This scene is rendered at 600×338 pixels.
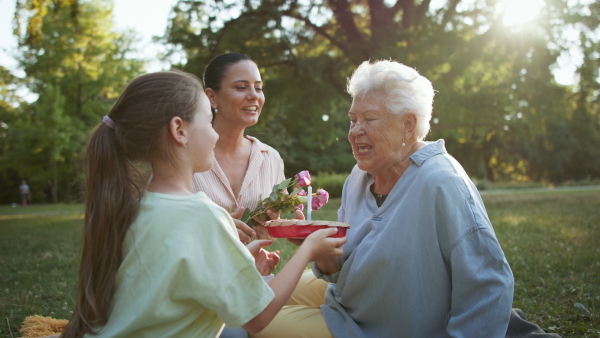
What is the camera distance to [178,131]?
2.13m

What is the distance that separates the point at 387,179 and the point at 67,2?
9618 millimetres

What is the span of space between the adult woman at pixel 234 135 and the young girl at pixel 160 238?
57.5 inches

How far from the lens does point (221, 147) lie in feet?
12.7

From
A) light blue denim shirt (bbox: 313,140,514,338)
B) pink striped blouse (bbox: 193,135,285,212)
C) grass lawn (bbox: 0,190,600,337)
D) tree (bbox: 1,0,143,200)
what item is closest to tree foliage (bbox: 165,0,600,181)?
grass lawn (bbox: 0,190,600,337)

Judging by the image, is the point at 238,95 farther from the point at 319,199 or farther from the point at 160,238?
the point at 160,238

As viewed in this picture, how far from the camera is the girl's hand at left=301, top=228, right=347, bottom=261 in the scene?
2.36 metres

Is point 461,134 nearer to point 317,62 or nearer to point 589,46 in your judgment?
point 589,46

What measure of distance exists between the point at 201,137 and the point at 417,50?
36.9ft

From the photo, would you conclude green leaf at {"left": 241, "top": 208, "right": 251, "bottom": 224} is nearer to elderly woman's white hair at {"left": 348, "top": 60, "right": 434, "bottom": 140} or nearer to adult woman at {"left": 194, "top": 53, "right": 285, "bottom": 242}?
adult woman at {"left": 194, "top": 53, "right": 285, "bottom": 242}

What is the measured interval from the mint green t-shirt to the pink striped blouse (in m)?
1.52

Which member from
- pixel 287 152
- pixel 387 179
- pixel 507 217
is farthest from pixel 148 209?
pixel 287 152

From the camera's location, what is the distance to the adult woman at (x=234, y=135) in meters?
3.71

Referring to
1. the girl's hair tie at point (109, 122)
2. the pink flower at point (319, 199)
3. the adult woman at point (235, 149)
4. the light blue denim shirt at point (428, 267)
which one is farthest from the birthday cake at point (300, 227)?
the girl's hair tie at point (109, 122)

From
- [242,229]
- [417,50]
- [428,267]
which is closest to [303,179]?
[242,229]
